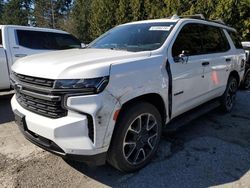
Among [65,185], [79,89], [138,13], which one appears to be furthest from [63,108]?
[138,13]

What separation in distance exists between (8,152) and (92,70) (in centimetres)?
207

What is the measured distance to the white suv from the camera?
2631mm

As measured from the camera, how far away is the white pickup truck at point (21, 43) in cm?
629

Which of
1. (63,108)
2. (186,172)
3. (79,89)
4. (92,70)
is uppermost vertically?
(92,70)

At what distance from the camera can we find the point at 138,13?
48.7 feet

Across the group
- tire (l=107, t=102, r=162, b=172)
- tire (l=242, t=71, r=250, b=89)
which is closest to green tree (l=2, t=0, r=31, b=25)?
tire (l=242, t=71, r=250, b=89)

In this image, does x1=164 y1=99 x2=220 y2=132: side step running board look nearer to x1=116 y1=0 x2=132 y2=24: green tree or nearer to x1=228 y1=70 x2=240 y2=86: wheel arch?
x1=228 y1=70 x2=240 y2=86: wheel arch

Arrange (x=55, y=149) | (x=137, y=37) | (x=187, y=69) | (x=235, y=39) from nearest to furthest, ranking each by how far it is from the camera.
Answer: (x=55, y=149), (x=187, y=69), (x=137, y=37), (x=235, y=39)

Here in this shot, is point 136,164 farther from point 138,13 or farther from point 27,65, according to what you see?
point 138,13

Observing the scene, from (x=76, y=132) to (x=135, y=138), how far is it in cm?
85

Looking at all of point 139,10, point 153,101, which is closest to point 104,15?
point 139,10

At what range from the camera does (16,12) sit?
57.6 metres

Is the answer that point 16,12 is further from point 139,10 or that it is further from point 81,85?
point 81,85

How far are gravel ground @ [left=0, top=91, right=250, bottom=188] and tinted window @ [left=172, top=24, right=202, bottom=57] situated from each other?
1.34m
